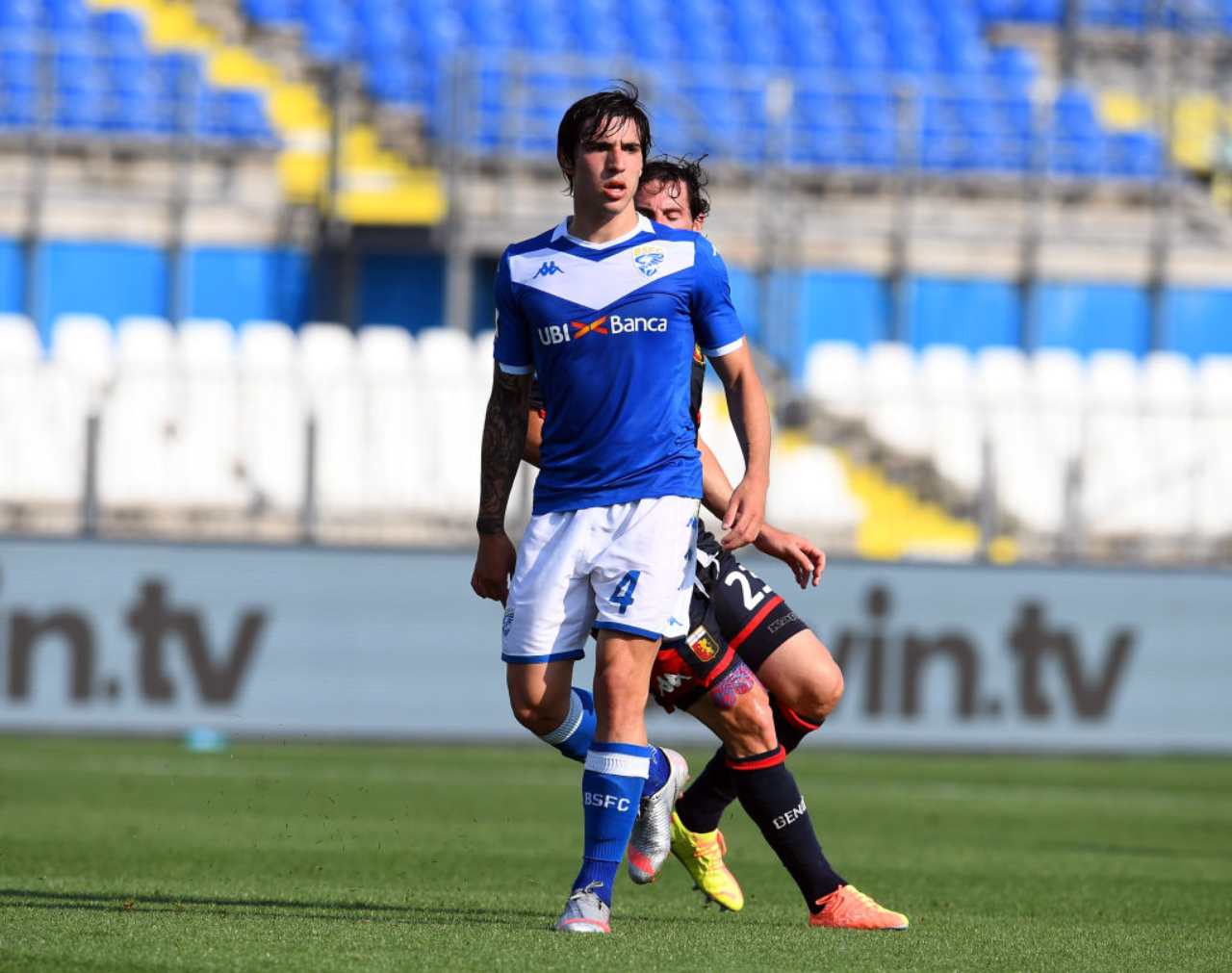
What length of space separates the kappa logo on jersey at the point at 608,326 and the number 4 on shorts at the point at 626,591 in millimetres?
595

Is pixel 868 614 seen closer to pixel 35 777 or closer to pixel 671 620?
pixel 35 777

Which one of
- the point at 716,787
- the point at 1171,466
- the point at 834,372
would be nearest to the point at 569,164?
the point at 716,787

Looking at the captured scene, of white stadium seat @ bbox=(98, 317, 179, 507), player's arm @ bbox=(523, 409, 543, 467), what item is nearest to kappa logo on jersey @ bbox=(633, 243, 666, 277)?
player's arm @ bbox=(523, 409, 543, 467)

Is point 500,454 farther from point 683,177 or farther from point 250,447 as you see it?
point 250,447

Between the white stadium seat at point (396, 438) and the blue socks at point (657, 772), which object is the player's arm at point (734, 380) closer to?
the blue socks at point (657, 772)

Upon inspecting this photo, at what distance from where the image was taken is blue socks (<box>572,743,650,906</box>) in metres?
5.60

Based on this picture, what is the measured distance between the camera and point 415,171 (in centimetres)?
1981

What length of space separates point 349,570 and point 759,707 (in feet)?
26.1

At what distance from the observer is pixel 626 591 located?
219 inches

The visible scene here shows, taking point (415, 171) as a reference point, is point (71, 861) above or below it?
below

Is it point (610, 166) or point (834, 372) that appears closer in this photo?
point (610, 166)

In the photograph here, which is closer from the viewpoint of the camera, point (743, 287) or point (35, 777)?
point (35, 777)

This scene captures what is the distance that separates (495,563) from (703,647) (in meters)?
0.64

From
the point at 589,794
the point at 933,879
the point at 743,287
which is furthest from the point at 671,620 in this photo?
the point at 743,287
